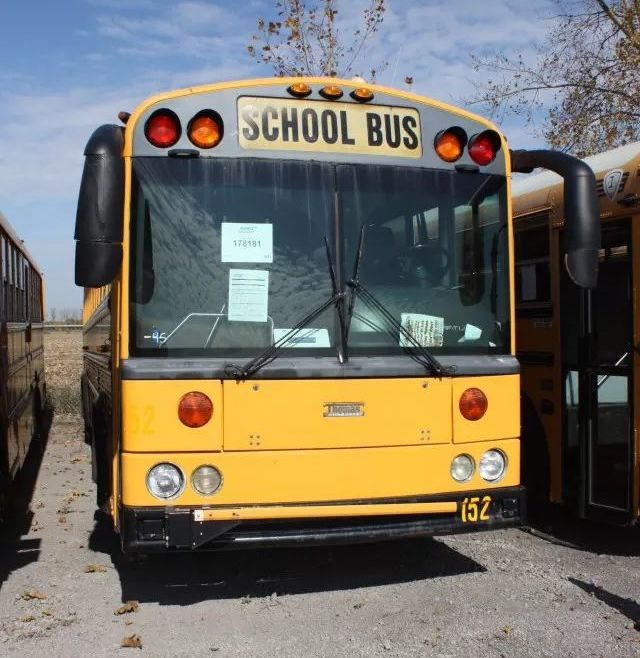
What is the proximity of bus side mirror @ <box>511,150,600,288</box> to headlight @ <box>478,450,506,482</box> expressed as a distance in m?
1.07

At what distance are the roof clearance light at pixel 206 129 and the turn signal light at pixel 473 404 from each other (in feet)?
6.37

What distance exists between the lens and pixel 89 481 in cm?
876

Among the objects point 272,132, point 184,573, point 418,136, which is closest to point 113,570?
point 184,573

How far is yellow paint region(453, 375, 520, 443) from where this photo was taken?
4379 mm

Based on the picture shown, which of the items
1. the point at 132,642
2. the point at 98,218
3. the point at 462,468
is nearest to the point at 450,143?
the point at 462,468

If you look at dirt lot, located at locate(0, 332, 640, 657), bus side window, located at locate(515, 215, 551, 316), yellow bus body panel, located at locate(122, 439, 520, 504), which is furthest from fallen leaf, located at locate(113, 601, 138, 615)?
bus side window, located at locate(515, 215, 551, 316)

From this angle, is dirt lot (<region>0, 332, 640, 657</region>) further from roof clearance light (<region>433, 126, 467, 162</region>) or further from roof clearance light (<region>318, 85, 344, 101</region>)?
roof clearance light (<region>318, 85, 344, 101</region>)

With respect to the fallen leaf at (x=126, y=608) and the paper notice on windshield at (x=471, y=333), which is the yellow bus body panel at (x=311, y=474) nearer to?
the paper notice on windshield at (x=471, y=333)

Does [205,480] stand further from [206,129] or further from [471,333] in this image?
[206,129]

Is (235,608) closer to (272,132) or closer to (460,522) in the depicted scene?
(460,522)

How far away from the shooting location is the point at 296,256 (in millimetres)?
4246

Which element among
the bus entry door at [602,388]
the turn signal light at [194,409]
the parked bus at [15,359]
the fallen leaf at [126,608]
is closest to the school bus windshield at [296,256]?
the turn signal light at [194,409]

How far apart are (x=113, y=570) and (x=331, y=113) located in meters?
3.33

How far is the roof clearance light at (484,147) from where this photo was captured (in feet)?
15.3
